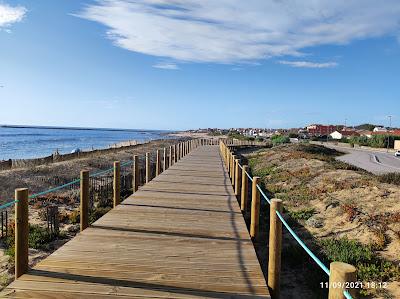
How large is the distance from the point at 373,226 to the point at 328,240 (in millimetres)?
1435

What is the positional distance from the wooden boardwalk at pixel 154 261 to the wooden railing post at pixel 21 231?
0.15m

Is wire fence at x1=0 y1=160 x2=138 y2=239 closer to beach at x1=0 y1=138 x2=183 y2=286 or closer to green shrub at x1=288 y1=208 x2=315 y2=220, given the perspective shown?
beach at x1=0 y1=138 x2=183 y2=286

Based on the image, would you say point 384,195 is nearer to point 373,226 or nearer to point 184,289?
point 373,226

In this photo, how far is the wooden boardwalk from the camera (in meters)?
3.87

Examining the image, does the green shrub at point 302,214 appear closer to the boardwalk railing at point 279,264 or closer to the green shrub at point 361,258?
the green shrub at point 361,258

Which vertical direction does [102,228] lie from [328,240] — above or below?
above

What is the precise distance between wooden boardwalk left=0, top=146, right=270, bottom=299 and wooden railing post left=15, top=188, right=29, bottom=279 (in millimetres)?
154

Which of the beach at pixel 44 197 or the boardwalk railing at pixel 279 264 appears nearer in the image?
the boardwalk railing at pixel 279 264

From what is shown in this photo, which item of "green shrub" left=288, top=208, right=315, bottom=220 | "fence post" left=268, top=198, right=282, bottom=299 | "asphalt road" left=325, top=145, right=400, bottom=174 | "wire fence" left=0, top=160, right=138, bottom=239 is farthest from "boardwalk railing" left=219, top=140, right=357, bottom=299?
"asphalt road" left=325, top=145, right=400, bottom=174

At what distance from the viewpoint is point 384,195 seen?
12.2 metres

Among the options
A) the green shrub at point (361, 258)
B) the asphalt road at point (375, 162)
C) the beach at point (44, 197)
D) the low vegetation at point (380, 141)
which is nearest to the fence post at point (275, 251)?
the green shrub at point (361, 258)

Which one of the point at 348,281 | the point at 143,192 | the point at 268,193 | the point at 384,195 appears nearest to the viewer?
the point at 348,281

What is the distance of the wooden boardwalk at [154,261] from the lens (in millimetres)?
3873

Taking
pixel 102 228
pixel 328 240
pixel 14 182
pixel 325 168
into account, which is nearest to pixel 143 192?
pixel 102 228
